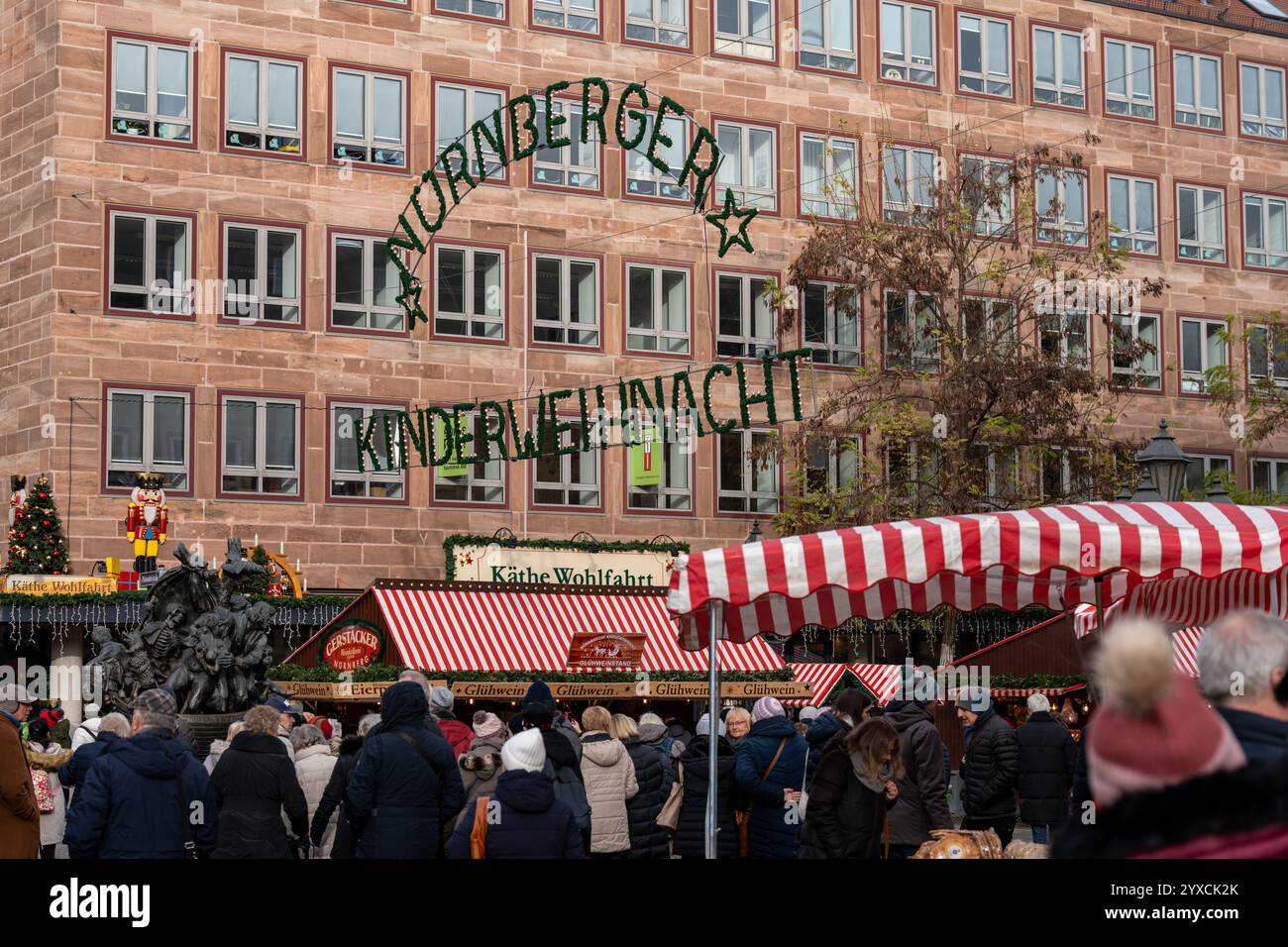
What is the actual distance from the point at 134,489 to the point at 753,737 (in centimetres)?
2049

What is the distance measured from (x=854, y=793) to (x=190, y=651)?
11084mm

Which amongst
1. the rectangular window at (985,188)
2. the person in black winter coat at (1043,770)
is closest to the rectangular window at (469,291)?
the rectangular window at (985,188)

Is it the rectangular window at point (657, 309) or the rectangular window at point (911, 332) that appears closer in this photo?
the rectangular window at point (911, 332)

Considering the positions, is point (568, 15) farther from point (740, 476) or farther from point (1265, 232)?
point (1265, 232)

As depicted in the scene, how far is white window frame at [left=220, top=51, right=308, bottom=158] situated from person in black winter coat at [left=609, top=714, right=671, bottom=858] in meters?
23.4

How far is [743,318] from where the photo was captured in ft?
124

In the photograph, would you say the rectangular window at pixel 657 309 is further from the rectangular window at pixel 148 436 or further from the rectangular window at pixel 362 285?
the rectangular window at pixel 148 436

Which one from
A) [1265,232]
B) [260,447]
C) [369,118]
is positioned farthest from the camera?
[1265,232]

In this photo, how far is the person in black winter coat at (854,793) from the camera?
1002cm

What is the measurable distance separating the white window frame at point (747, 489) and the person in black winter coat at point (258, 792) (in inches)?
1075

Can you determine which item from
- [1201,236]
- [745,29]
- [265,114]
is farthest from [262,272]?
[1201,236]

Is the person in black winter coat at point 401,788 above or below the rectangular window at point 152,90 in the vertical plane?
below
